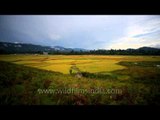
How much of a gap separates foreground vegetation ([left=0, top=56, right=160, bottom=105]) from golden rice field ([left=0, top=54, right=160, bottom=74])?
56 millimetres

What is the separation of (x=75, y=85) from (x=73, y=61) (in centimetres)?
45

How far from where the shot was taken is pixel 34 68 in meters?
3.10

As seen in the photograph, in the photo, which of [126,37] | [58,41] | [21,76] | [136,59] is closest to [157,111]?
[136,59]

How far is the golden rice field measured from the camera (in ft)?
10.2

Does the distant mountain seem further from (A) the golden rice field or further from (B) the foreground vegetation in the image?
(B) the foreground vegetation

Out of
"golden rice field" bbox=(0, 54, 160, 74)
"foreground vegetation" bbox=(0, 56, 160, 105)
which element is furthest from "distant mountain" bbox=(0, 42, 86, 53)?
"foreground vegetation" bbox=(0, 56, 160, 105)

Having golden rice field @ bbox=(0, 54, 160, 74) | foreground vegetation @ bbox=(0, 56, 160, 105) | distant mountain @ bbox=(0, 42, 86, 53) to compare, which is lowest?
foreground vegetation @ bbox=(0, 56, 160, 105)

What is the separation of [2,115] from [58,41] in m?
1.60

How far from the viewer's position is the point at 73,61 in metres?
3.16

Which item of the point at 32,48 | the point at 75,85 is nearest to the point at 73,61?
the point at 75,85

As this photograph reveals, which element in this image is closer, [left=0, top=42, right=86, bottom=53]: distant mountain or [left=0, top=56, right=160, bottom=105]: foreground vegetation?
[left=0, top=56, right=160, bottom=105]: foreground vegetation

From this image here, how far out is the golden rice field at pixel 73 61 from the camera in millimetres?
3105

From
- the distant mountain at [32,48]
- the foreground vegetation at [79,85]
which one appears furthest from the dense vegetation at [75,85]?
the distant mountain at [32,48]

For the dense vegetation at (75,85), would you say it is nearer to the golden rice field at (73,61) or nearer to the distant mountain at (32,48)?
the golden rice field at (73,61)
